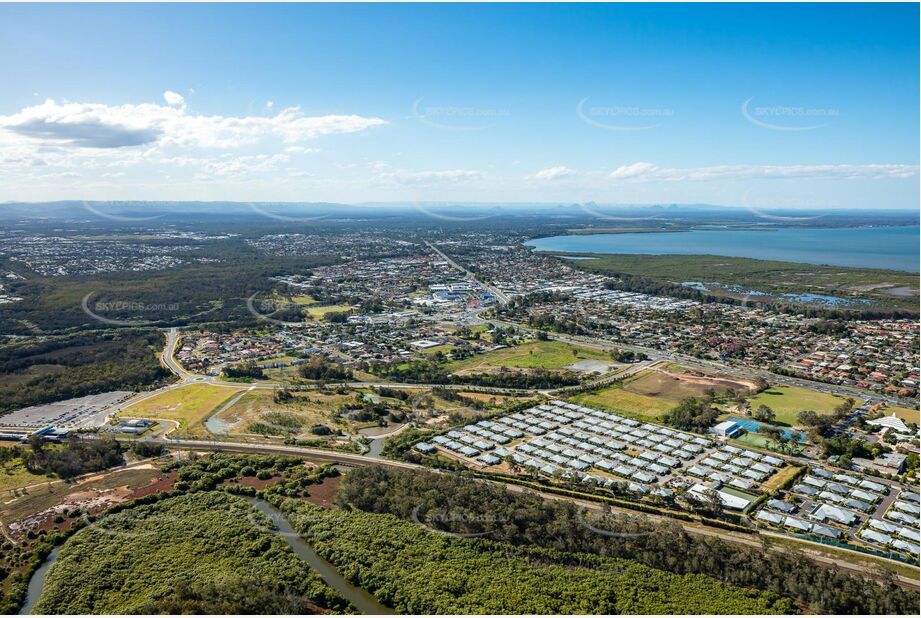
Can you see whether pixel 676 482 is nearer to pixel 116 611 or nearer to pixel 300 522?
pixel 300 522

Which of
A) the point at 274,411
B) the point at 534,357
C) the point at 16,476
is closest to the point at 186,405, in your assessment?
the point at 274,411

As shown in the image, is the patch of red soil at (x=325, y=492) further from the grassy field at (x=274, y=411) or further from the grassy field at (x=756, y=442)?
the grassy field at (x=756, y=442)

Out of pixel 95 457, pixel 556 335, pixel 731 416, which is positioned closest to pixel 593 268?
pixel 556 335

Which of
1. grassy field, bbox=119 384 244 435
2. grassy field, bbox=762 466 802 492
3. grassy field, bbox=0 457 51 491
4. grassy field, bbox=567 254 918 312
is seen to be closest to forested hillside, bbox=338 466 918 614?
grassy field, bbox=762 466 802 492

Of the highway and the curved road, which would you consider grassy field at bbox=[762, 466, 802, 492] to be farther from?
the highway

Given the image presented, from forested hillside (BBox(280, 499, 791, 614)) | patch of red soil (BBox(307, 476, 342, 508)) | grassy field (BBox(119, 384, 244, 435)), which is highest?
forested hillside (BBox(280, 499, 791, 614))

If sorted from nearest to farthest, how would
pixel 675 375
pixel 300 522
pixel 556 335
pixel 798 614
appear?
1. pixel 798 614
2. pixel 300 522
3. pixel 675 375
4. pixel 556 335

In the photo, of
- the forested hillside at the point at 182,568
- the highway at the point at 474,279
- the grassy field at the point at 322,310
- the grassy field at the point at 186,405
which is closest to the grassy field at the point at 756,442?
the forested hillside at the point at 182,568
